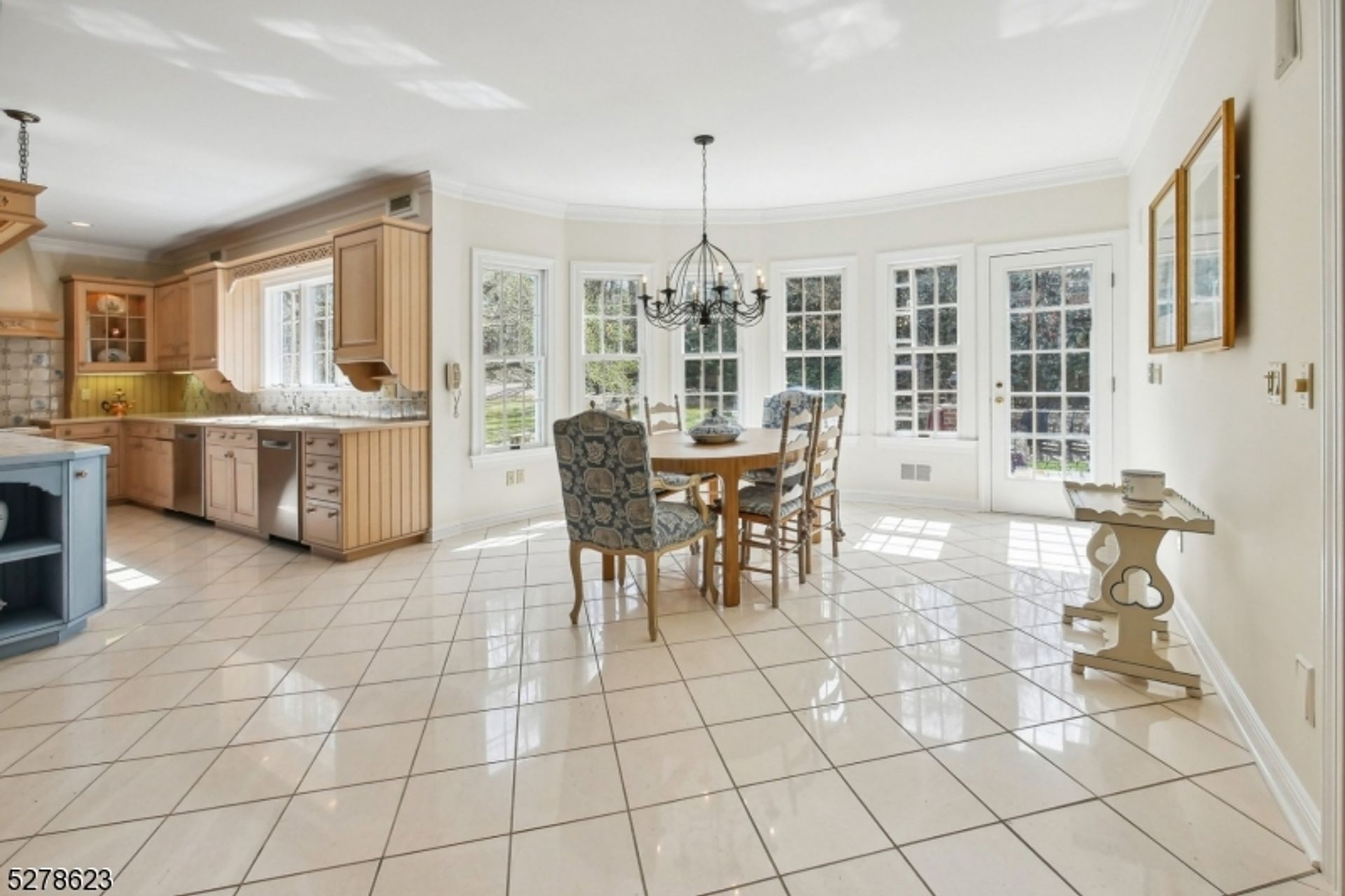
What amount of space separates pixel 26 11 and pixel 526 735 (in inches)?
140

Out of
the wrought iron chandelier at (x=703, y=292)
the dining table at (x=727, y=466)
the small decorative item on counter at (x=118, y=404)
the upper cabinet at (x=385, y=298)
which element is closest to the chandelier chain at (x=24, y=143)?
the upper cabinet at (x=385, y=298)

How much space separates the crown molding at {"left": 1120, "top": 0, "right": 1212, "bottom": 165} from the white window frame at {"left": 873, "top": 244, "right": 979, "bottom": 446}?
1.33 metres

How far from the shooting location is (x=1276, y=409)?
185 centimetres

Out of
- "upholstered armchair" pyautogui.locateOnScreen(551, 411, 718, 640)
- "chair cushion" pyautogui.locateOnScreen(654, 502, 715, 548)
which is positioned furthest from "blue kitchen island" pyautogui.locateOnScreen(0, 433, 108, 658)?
"chair cushion" pyautogui.locateOnScreen(654, 502, 715, 548)

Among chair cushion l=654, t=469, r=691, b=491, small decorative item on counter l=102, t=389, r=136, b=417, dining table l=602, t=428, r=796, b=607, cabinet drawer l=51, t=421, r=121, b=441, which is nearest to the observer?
dining table l=602, t=428, r=796, b=607

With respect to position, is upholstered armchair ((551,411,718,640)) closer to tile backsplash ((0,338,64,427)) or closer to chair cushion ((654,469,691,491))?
chair cushion ((654,469,691,491))

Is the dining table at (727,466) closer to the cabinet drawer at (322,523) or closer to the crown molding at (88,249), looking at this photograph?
the cabinet drawer at (322,523)

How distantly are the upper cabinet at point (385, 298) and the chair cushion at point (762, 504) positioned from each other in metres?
2.59

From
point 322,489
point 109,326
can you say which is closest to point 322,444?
point 322,489

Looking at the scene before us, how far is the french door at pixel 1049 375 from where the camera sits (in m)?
4.81

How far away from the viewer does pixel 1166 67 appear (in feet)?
10.3

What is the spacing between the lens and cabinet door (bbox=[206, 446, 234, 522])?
4980mm

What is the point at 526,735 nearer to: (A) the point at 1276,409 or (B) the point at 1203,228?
(A) the point at 1276,409

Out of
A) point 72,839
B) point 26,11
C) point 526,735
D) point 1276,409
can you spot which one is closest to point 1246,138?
point 1276,409
